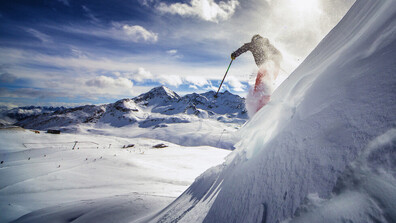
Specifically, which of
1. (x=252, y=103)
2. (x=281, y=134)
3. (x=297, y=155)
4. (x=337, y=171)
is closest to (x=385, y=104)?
(x=337, y=171)

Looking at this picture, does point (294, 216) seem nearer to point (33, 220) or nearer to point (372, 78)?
point (372, 78)

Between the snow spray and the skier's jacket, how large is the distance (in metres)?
0.28

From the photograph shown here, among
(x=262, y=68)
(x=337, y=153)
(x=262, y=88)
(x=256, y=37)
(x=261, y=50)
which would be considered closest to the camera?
(x=337, y=153)

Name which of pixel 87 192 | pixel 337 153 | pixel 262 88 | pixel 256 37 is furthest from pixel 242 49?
pixel 87 192

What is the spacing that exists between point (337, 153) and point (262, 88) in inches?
224

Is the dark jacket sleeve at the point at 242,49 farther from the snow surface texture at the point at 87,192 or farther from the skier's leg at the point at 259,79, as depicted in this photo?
the snow surface texture at the point at 87,192

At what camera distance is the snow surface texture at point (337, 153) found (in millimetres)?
739

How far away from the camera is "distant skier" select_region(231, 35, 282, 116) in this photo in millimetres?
6195

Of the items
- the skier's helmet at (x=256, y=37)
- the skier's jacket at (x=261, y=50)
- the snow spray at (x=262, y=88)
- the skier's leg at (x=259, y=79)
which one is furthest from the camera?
the skier's helmet at (x=256, y=37)

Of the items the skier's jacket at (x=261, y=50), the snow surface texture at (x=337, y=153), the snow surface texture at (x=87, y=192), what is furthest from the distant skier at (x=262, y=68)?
the snow surface texture at (x=337, y=153)

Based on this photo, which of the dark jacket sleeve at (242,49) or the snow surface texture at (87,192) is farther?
the dark jacket sleeve at (242,49)

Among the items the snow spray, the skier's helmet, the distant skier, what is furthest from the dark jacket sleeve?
the snow spray

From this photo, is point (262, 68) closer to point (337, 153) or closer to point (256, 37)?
point (256, 37)

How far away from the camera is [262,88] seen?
6.27 m
